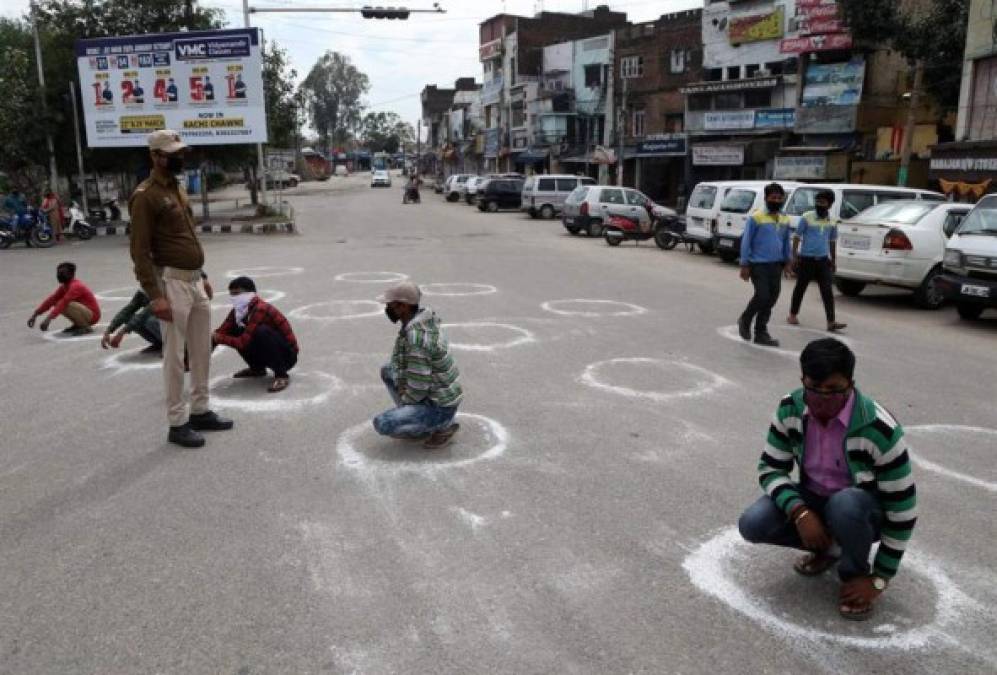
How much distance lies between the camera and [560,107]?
49844mm

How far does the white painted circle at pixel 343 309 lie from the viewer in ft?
32.3

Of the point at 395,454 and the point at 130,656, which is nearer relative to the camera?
the point at 130,656

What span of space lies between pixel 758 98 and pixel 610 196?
13603mm

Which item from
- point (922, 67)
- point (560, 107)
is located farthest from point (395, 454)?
point (560, 107)

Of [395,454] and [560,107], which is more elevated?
[560,107]

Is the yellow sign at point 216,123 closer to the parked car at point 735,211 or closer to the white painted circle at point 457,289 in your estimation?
the white painted circle at point 457,289

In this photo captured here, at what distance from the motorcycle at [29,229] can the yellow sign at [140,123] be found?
3.75 meters

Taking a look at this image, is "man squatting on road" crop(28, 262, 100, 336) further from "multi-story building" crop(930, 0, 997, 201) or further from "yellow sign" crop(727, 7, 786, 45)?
"yellow sign" crop(727, 7, 786, 45)

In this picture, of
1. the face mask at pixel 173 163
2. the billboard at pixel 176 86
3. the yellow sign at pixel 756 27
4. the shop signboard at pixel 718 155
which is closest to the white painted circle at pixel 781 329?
the face mask at pixel 173 163

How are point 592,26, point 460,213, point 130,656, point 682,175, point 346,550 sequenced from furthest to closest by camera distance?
point 592,26 < point 682,175 < point 460,213 < point 346,550 < point 130,656

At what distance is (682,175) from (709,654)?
125 ft

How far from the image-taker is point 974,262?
9.59 m

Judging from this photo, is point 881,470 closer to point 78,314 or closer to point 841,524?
point 841,524

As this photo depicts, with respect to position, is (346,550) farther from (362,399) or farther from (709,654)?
(362,399)
